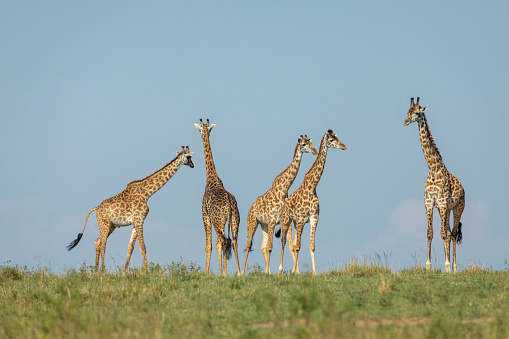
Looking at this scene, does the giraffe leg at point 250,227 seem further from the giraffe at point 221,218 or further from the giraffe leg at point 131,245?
the giraffe leg at point 131,245

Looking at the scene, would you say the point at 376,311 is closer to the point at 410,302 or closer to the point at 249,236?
the point at 410,302

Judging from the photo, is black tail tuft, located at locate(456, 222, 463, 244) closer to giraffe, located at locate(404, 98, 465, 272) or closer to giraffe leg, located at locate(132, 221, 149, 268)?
giraffe, located at locate(404, 98, 465, 272)

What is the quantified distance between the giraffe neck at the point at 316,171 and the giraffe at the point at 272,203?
365 mm

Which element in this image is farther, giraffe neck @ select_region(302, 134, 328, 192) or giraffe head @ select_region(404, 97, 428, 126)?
giraffe head @ select_region(404, 97, 428, 126)

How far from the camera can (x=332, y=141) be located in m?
18.9

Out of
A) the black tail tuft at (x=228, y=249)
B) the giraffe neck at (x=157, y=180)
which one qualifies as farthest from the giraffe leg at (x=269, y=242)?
the giraffe neck at (x=157, y=180)

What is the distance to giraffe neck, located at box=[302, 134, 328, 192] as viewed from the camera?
61.0ft

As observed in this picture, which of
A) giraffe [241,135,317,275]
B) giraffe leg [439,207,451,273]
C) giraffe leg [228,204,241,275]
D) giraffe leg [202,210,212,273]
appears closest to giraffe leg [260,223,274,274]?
giraffe [241,135,317,275]

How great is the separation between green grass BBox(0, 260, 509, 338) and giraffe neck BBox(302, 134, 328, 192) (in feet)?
8.93

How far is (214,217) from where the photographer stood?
18672 mm

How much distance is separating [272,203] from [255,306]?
771 centimetres

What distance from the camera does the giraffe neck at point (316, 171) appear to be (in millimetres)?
18594

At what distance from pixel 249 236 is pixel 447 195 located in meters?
5.58

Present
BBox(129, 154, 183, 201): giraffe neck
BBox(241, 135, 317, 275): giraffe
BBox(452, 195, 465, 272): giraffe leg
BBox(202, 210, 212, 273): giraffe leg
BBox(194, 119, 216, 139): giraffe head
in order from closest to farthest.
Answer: BBox(202, 210, 212, 273): giraffe leg < BBox(241, 135, 317, 275): giraffe < BBox(452, 195, 465, 272): giraffe leg < BBox(129, 154, 183, 201): giraffe neck < BBox(194, 119, 216, 139): giraffe head
